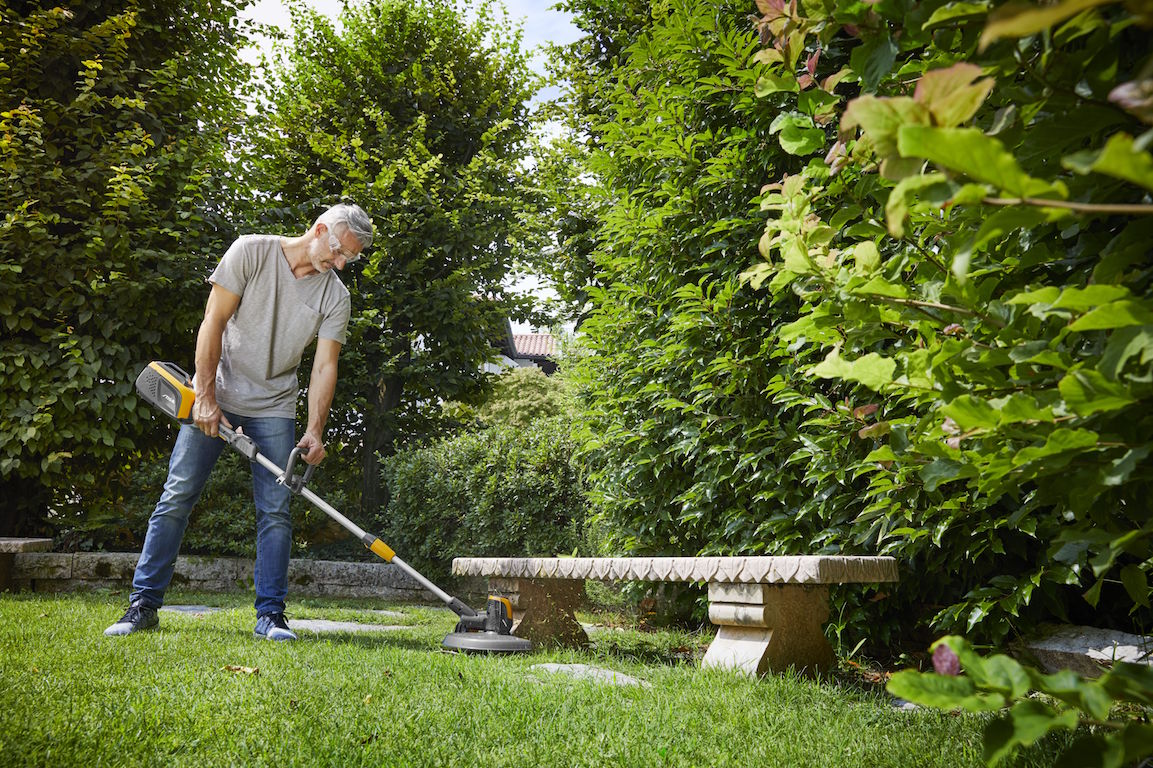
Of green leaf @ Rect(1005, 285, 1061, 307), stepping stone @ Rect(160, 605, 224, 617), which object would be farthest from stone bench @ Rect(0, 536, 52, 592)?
green leaf @ Rect(1005, 285, 1061, 307)

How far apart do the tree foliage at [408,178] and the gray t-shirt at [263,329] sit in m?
4.58

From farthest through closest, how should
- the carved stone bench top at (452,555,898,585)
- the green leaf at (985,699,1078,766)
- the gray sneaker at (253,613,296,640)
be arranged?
the gray sneaker at (253,613,296,640)
the carved stone bench top at (452,555,898,585)
the green leaf at (985,699,1078,766)

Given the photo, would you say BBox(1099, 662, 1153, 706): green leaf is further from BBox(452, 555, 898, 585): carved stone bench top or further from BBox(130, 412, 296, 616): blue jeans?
BBox(130, 412, 296, 616): blue jeans

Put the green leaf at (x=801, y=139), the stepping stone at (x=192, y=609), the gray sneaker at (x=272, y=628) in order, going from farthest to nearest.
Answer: the stepping stone at (x=192, y=609)
the gray sneaker at (x=272, y=628)
the green leaf at (x=801, y=139)

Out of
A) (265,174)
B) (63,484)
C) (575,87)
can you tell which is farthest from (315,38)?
(63,484)

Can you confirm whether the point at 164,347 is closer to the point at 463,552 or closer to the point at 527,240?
the point at 463,552

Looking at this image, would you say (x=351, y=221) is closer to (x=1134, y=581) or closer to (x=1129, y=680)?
(x=1134, y=581)

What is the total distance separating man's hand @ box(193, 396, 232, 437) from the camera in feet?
12.9

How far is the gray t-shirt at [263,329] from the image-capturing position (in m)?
4.14

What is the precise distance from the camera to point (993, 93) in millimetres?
1245

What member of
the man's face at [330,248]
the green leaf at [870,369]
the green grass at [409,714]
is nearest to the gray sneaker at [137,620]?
the green grass at [409,714]

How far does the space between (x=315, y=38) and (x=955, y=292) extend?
12583 millimetres

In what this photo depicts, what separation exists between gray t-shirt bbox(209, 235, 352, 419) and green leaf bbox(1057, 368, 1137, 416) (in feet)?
13.2

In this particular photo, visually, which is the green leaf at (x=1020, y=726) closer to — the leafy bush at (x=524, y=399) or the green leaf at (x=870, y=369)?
the green leaf at (x=870, y=369)
